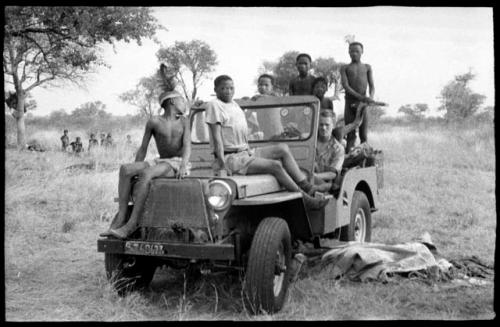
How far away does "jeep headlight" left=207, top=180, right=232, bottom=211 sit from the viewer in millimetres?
4391

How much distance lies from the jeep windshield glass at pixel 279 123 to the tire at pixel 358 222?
42.6 inches

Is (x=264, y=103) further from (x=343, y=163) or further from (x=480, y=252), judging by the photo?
(x=480, y=252)

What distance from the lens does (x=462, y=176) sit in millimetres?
11180

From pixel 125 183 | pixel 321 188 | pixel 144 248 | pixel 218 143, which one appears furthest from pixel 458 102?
pixel 144 248

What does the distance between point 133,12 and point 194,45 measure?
10.8 ft

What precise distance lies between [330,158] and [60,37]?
571cm

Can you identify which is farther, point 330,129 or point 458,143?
point 458,143

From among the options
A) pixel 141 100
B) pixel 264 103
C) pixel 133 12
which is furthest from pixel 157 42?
pixel 141 100

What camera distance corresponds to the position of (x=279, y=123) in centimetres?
617

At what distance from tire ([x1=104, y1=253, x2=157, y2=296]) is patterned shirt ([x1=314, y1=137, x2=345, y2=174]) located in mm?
2022

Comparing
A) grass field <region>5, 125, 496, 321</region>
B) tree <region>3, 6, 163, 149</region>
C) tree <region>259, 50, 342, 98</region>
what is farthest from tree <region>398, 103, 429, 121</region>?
tree <region>3, 6, 163, 149</region>

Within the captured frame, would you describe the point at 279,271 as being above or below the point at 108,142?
below

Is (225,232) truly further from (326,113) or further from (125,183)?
(326,113)

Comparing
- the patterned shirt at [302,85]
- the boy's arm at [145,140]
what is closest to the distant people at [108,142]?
the patterned shirt at [302,85]
